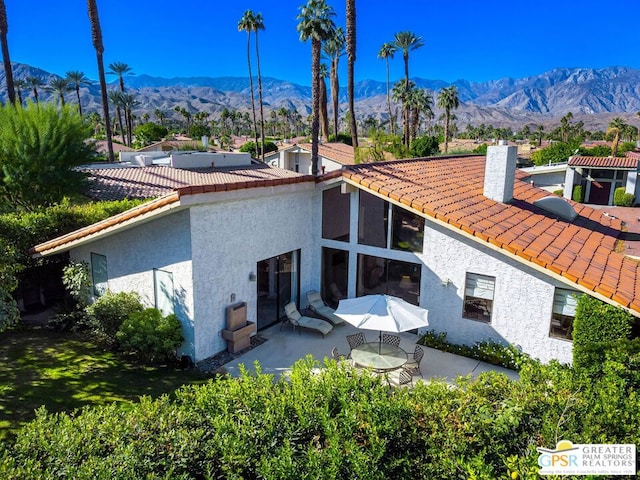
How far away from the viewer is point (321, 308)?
14805 millimetres

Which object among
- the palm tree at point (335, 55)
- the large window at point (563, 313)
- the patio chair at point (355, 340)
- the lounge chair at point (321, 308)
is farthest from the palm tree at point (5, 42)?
the palm tree at point (335, 55)

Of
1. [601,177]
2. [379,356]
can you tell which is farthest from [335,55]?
[379,356]

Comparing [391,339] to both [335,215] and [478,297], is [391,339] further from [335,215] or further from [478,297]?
[335,215]

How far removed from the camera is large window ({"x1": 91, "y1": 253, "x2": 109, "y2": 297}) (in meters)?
13.8

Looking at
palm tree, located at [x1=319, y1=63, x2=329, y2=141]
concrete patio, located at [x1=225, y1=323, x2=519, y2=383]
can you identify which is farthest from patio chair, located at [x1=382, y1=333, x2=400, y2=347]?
palm tree, located at [x1=319, y1=63, x2=329, y2=141]

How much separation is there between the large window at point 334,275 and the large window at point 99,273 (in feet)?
23.1

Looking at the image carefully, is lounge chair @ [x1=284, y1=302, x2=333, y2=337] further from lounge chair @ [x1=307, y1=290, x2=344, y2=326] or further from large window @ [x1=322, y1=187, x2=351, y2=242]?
large window @ [x1=322, y1=187, x2=351, y2=242]

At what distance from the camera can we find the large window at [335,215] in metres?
14.9

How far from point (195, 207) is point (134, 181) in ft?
50.5

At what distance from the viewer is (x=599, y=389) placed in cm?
585

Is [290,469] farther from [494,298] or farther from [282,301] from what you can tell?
[282,301]

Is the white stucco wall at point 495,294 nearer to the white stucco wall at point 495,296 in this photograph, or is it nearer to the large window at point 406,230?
the white stucco wall at point 495,296

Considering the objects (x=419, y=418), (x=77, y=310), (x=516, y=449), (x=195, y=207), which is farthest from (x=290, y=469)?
(x=77, y=310)

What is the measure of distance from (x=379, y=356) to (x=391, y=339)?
6.06 ft
